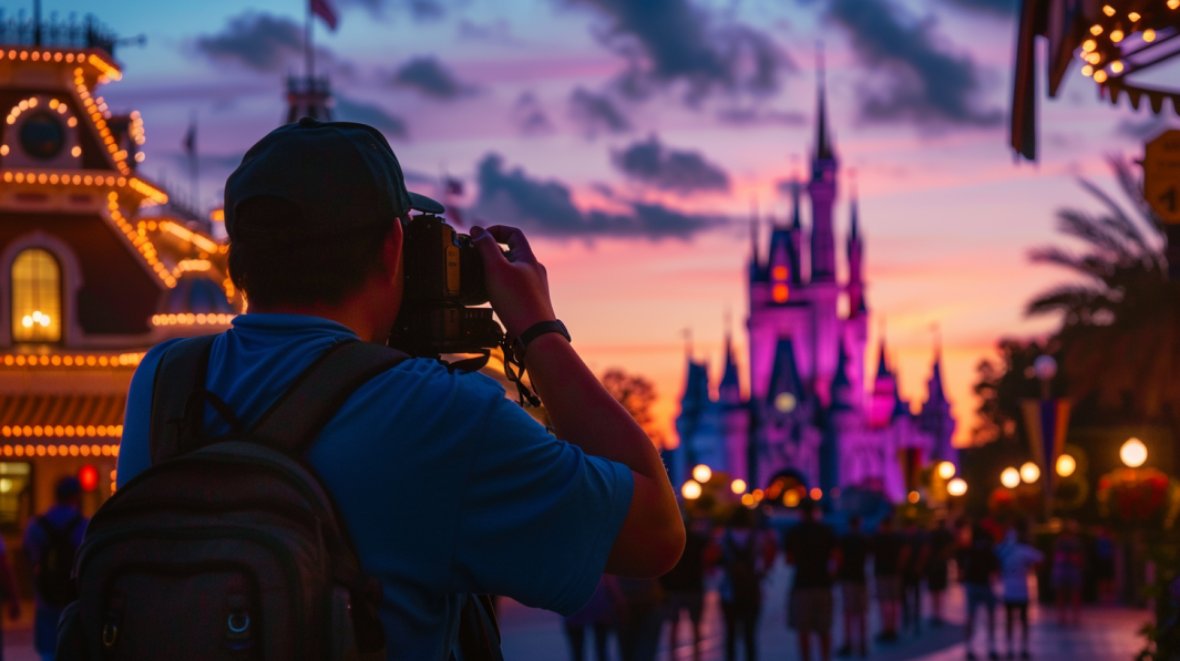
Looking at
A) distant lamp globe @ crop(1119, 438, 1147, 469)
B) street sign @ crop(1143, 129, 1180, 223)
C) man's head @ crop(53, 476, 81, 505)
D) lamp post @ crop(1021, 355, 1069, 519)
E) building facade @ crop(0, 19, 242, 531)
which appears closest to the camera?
street sign @ crop(1143, 129, 1180, 223)

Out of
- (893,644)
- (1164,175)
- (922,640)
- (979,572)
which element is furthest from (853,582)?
(1164,175)

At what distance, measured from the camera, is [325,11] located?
42969 millimetres

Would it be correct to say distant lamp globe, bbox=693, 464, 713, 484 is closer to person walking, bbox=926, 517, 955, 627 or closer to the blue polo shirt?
person walking, bbox=926, 517, 955, 627

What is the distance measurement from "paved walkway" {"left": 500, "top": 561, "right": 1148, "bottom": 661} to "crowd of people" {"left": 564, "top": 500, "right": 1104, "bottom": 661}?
0.26 metres

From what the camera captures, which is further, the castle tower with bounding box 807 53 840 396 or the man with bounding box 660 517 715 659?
the castle tower with bounding box 807 53 840 396

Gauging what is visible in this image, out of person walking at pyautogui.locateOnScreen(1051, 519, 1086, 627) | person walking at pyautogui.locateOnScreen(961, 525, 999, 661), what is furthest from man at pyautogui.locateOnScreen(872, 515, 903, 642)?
person walking at pyautogui.locateOnScreen(1051, 519, 1086, 627)

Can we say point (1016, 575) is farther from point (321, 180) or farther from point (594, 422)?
point (321, 180)

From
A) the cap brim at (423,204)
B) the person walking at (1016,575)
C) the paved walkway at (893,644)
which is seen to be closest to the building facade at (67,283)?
the paved walkway at (893,644)

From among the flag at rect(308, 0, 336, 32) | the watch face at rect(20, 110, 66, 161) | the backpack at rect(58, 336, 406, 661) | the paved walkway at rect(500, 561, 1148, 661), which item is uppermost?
the flag at rect(308, 0, 336, 32)

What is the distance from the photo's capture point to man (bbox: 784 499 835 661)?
18500 millimetres

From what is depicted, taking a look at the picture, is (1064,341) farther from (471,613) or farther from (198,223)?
(471,613)

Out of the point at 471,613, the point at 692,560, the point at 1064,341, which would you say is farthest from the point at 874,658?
the point at 471,613

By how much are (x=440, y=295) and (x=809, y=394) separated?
126921mm

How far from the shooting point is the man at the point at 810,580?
18.5 meters
